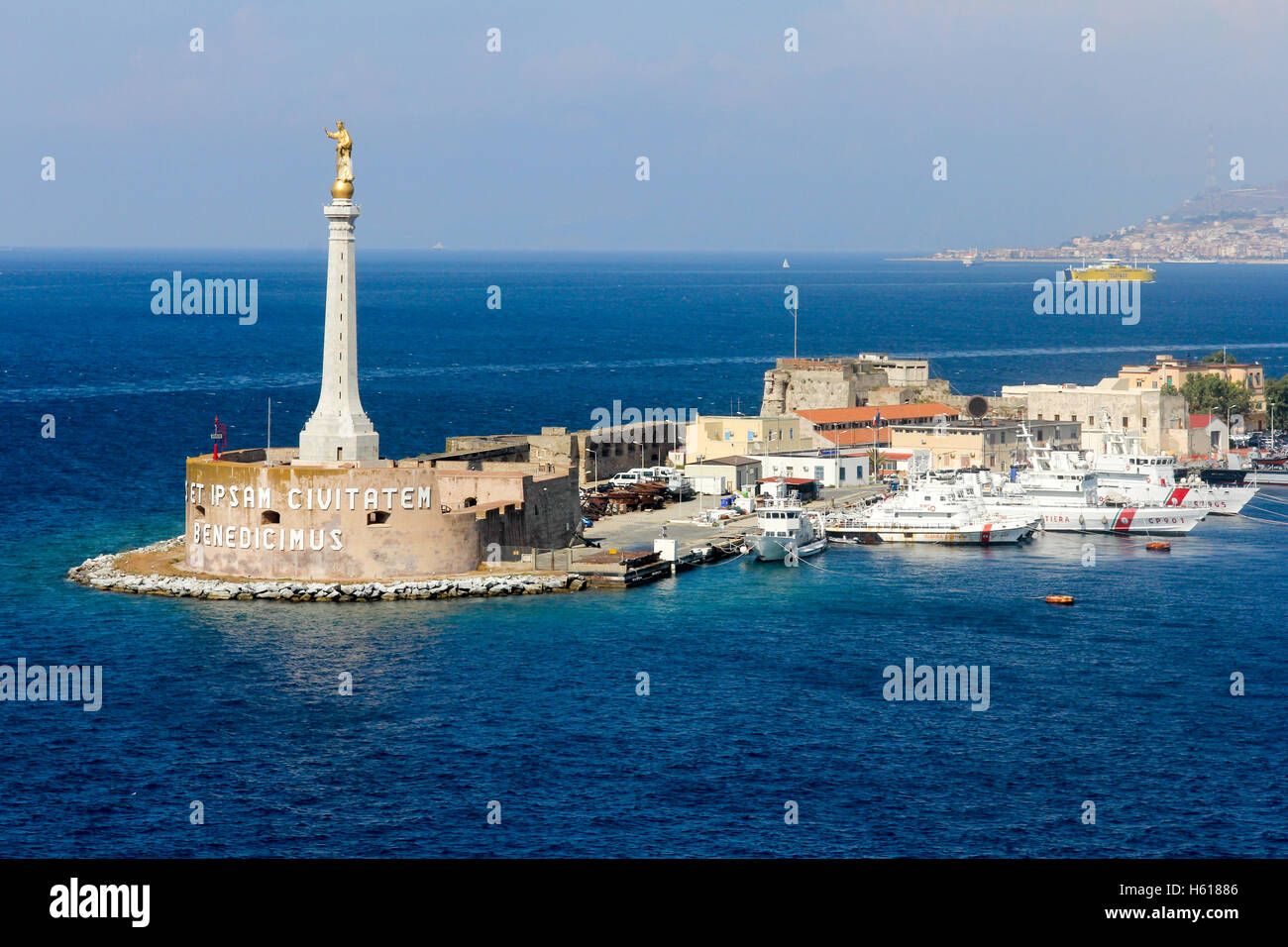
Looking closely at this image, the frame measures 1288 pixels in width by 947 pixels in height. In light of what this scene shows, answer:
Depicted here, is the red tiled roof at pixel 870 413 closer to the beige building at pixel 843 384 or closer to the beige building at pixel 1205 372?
the beige building at pixel 843 384

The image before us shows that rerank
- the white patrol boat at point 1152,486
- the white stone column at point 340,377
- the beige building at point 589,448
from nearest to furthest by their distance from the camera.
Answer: the white stone column at point 340,377
the beige building at point 589,448
the white patrol boat at point 1152,486

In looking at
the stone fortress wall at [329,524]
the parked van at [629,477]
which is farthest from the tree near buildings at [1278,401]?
the stone fortress wall at [329,524]

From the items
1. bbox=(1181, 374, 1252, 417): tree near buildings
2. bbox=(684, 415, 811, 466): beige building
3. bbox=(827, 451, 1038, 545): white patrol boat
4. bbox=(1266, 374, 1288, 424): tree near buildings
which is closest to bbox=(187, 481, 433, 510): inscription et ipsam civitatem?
bbox=(827, 451, 1038, 545): white patrol boat

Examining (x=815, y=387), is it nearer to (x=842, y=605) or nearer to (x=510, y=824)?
(x=842, y=605)

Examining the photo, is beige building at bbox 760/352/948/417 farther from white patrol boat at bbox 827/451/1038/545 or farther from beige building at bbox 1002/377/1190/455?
white patrol boat at bbox 827/451/1038/545

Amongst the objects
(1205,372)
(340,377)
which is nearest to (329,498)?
(340,377)
